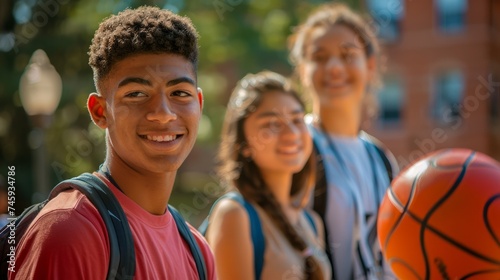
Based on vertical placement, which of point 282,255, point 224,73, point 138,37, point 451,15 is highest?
point 451,15

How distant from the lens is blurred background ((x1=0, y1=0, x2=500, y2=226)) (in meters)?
12.4

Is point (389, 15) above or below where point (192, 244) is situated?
above

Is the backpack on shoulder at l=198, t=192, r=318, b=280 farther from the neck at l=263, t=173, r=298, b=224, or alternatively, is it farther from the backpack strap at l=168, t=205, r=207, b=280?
the backpack strap at l=168, t=205, r=207, b=280

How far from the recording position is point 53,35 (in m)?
13.1

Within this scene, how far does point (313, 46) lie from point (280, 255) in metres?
1.44

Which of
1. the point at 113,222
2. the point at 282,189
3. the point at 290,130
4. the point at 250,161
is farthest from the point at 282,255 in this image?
the point at 113,222

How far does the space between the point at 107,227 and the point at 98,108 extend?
44 centimetres

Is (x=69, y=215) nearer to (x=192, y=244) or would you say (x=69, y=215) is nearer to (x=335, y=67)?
(x=192, y=244)

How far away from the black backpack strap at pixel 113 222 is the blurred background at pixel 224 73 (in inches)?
210

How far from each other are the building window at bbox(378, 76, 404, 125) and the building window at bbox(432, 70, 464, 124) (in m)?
0.94

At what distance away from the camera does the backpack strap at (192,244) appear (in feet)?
7.98

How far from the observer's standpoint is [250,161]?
13.0 ft

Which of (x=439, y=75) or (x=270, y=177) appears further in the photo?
(x=439, y=75)

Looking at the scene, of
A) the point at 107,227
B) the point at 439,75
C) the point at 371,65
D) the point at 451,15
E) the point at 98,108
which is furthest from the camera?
the point at 439,75
